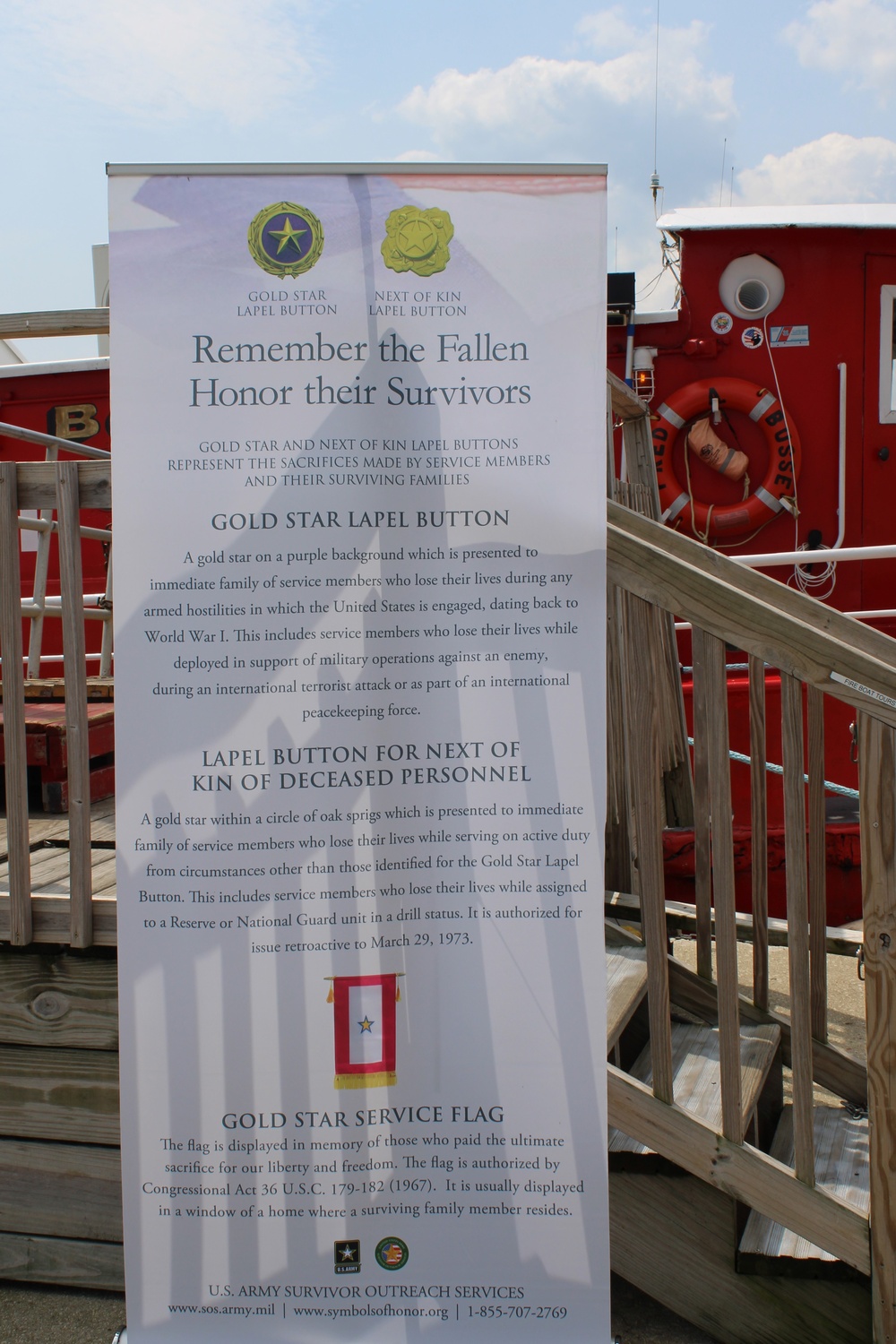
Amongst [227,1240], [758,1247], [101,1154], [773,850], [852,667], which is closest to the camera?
[227,1240]

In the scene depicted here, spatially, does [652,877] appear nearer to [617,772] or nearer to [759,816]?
[759,816]

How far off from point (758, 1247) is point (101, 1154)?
5.09 ft

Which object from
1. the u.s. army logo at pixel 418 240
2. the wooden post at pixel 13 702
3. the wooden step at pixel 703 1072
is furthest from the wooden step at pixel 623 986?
the u.s. army logo at pixel 418 240

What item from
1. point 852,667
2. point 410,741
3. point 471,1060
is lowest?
point 471,1060

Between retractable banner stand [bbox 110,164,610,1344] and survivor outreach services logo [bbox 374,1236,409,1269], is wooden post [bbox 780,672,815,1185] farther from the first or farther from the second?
survivor outreach services logo [bbox 374,1236,409,1269]

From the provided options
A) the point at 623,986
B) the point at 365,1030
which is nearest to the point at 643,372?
the point at 623,986

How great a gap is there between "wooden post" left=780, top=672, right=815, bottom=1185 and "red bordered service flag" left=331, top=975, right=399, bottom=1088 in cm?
80

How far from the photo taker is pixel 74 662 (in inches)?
84.0

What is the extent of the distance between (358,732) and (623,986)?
1.24 m

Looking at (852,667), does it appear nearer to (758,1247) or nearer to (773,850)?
(758,1247)

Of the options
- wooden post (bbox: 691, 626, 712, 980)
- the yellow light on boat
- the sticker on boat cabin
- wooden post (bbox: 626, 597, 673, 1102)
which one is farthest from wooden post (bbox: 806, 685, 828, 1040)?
the sticker on boat cabin

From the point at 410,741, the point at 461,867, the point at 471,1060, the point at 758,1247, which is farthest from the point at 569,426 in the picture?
the point at 758,1247

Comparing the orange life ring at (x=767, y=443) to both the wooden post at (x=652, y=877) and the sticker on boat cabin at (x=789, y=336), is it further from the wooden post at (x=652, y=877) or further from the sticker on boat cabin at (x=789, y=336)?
the wooden post at (x=652, y=877)

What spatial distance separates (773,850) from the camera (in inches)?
212
